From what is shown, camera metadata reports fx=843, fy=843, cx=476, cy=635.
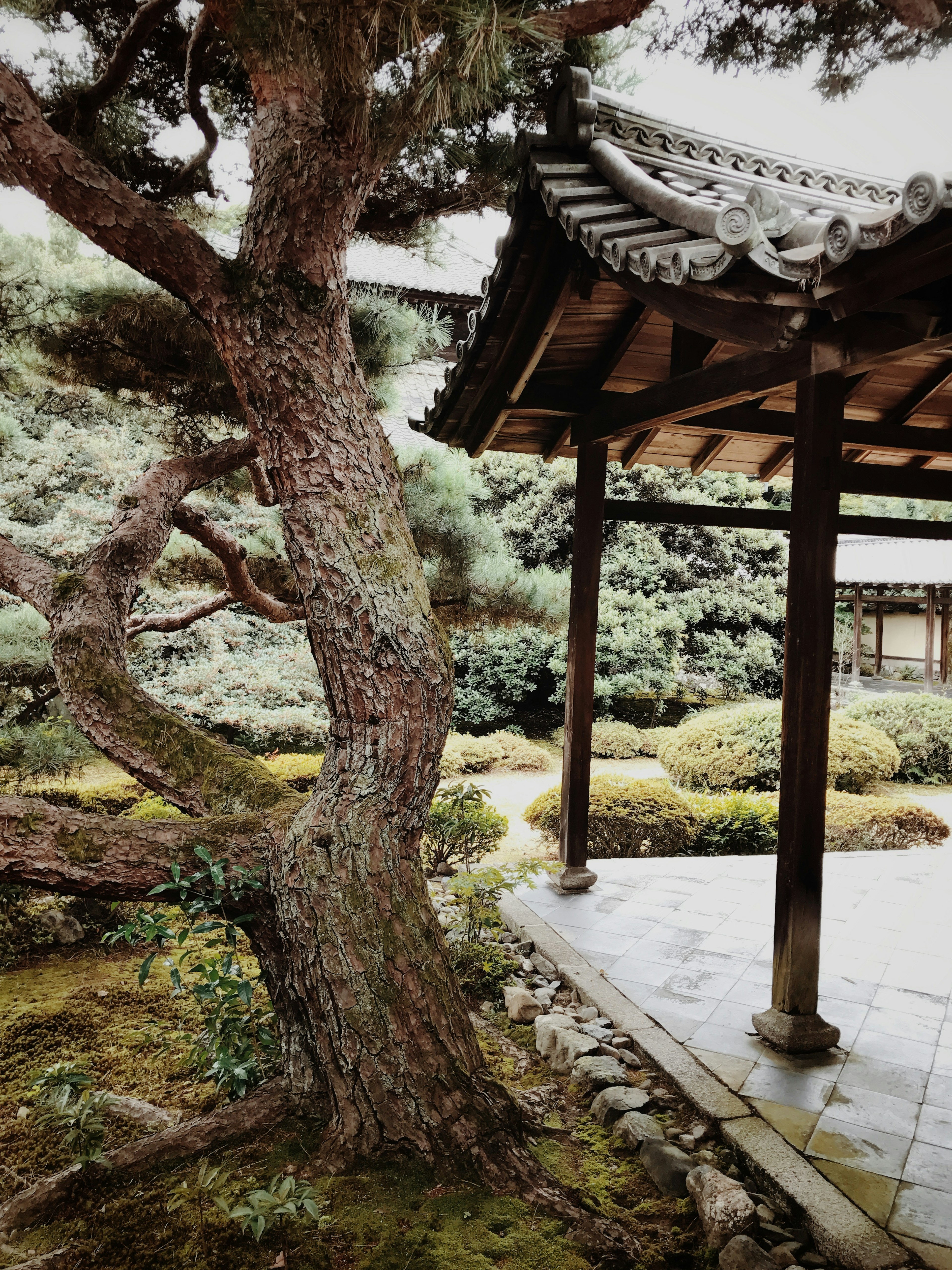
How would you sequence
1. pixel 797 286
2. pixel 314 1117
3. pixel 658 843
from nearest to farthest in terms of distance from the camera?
pixel 797 286 → pixel 314 1117 → pixel 658 843

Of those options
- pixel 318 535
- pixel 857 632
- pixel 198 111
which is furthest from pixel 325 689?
pixel 857 632

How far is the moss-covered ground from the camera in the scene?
6.63 feet

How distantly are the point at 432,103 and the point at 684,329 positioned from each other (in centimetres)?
177

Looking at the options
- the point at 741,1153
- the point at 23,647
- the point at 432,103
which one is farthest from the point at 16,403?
the point at 741,1153

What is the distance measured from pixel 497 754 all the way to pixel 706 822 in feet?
14.5

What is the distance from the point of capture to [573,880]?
188 inches

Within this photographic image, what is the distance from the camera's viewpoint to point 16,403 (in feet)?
A: 32.2

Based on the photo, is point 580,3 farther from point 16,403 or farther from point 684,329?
point 16,403

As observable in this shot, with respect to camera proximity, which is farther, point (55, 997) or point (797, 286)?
point (55, 997)

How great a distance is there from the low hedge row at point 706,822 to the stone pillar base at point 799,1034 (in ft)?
8.62

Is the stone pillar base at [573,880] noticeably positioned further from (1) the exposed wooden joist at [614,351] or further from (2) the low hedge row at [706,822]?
(1) the exposed wooden joist at [614,351]

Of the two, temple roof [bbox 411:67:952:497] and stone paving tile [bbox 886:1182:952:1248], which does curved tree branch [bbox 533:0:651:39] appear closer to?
temple roof [bbox 411:67:952:497]

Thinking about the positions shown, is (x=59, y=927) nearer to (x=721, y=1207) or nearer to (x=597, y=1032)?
(x=597, y=1032)

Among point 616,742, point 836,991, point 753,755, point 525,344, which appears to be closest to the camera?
point 836,991
